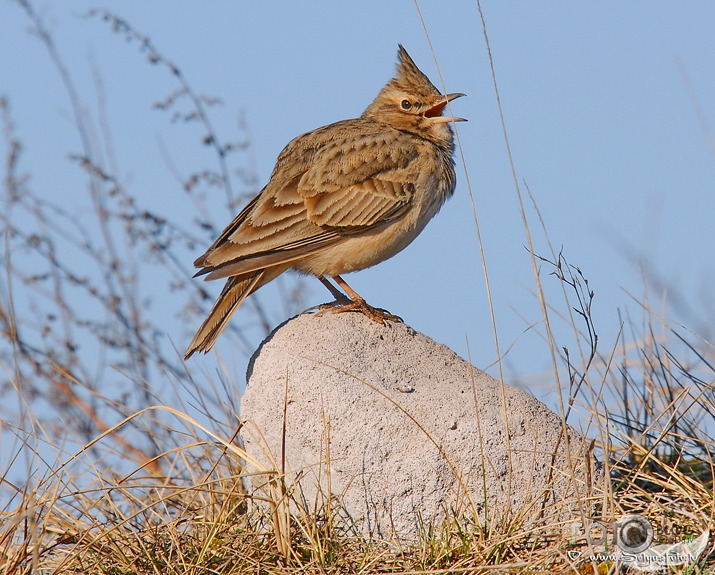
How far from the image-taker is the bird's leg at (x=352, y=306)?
A: 235 inches

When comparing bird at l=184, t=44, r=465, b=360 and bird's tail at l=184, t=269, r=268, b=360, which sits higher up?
bird at l=184, t=44, r=465, b=360

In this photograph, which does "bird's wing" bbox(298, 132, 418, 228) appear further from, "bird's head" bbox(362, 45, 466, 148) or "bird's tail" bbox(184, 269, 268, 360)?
"bird's tail" bbox(184, 269, 268, 360)

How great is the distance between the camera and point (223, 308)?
240 inches

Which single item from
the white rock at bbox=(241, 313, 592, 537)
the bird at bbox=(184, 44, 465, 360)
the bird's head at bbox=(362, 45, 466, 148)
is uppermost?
the bird's head at bbox=(362, 45, 466, 148)

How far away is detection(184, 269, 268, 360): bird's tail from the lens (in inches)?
235

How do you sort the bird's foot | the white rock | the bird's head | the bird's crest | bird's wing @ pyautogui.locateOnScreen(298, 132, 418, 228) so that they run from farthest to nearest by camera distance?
the bird's crest < the bird's head < bird's wing @ pyautogui.locateOnScreen(298, 132, 418, 228) < the bird's foot < the white rock

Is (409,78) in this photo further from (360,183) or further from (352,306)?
(352,306)

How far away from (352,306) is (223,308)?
0.78 metres

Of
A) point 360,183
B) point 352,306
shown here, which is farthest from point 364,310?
point 360,183

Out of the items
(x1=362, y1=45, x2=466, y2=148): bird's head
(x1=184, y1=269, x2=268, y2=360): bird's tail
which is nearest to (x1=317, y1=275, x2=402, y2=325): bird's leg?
(x1=184, y1=269, x2=268, y2=360): bird's tail

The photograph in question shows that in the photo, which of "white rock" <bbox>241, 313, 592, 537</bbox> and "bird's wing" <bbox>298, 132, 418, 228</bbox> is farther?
"bird's wing" <bbox>298, 132, 418, 228</bbox>

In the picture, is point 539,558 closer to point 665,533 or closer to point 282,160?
point 665,533

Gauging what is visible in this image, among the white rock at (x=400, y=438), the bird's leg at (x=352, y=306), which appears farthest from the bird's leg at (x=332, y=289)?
the white rock at (x=400, y=438)

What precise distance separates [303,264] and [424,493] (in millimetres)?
2051
